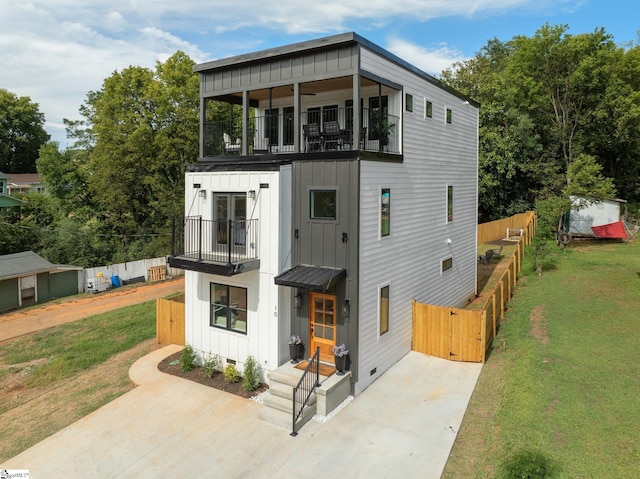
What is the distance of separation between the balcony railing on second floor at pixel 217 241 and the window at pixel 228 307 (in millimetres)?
929

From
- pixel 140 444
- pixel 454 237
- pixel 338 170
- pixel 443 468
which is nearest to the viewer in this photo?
pixel 443 468

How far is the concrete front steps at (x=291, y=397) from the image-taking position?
952 cm

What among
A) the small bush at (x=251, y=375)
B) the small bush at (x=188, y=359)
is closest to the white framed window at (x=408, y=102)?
the small bush at (x=251, y=375)

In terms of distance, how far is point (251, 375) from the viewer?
1093cm

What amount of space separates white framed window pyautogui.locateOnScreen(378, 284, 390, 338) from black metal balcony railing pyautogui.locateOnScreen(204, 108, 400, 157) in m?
3.79

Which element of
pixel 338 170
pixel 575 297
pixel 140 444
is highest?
pixel 338 170

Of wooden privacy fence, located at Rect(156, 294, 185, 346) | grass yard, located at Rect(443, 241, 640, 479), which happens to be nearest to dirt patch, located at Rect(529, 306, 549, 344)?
grass yard, located at Rect(443, 241, 640, 479)

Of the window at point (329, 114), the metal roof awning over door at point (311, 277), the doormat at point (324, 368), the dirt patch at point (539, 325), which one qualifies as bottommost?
the doormat at point (324, 368)

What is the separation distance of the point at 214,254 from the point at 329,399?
4.89 meters

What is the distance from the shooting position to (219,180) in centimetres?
1192

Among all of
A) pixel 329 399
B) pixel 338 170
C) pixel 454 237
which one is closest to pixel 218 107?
pixel 454 237

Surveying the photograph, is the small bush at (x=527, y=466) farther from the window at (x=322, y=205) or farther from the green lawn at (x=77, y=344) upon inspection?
the green lawn at (x=77, y=344)

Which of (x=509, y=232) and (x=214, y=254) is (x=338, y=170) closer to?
(x=214, y=254)

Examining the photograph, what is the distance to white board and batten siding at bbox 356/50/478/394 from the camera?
11.0 meters
